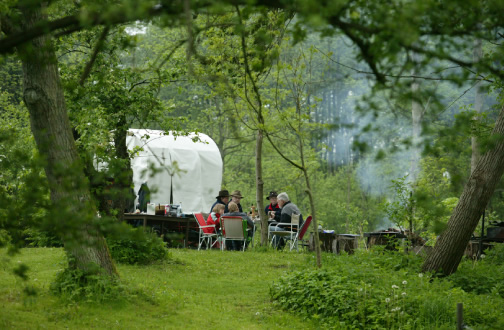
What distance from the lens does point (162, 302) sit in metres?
7.32

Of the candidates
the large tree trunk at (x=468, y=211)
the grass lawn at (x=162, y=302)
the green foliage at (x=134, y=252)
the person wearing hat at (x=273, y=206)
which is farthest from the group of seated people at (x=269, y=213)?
the large tree trunk at (x=468, y=211)

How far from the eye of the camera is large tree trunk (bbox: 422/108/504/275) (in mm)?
8336

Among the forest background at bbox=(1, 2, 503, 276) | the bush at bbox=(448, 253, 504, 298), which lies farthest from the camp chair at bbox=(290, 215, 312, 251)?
the bush at bbox=(448, 253, 504, 298)

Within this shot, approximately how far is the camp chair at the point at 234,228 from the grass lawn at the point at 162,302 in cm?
289

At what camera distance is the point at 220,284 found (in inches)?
357

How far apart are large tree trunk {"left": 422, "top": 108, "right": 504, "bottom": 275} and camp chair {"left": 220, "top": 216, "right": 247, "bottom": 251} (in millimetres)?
5687

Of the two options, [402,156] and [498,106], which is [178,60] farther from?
[402,156]

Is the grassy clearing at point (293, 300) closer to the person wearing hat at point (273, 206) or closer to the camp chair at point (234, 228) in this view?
the camp chair at point (234, 228)

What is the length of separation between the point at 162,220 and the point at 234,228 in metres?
1.66

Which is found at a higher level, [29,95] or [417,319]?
[29,95]

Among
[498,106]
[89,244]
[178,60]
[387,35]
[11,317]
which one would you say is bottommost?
[11,317]

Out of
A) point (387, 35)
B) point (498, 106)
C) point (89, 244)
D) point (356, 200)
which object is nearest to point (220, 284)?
point (498, 106)

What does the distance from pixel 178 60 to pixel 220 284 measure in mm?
4125

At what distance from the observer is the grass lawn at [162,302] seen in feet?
20.3
